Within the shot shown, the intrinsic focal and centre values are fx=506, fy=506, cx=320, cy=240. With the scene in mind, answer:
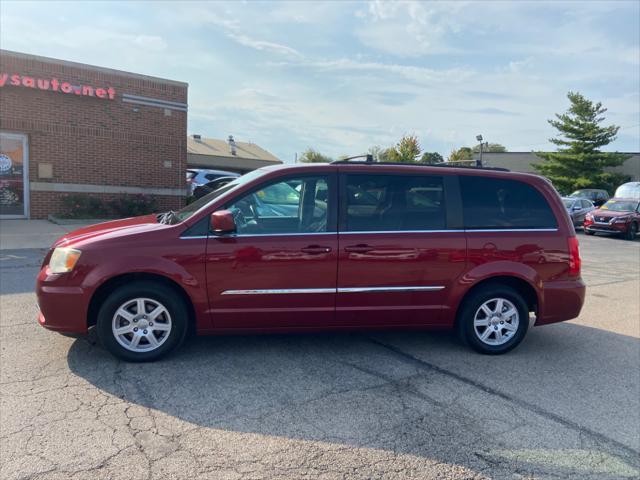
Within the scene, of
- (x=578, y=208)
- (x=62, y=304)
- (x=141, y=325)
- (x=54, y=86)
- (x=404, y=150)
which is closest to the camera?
(x=62, y=304)

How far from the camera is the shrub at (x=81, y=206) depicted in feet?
49.9

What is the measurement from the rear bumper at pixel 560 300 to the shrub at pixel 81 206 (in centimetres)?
1400

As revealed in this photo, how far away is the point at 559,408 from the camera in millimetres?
3975

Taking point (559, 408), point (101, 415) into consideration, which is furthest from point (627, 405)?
point (101, 415)

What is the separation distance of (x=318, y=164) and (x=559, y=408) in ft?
9.55

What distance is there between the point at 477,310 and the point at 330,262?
1.58m

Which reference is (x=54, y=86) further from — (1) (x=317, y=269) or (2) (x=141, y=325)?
(1) (x=317, y=269)

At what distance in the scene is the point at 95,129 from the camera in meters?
15.6

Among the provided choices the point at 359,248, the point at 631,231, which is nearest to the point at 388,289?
the point at 359,248

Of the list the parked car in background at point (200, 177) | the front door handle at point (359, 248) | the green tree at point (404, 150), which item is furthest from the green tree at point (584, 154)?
the front door handle at point (359, 248)

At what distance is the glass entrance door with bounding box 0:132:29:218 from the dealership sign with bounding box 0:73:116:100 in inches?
56.8

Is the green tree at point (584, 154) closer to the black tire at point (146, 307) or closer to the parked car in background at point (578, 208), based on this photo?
the parked car in background at point (578, 208)

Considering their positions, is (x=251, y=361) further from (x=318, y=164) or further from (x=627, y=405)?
(x=627, y=405)

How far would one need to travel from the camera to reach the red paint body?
4277mm
